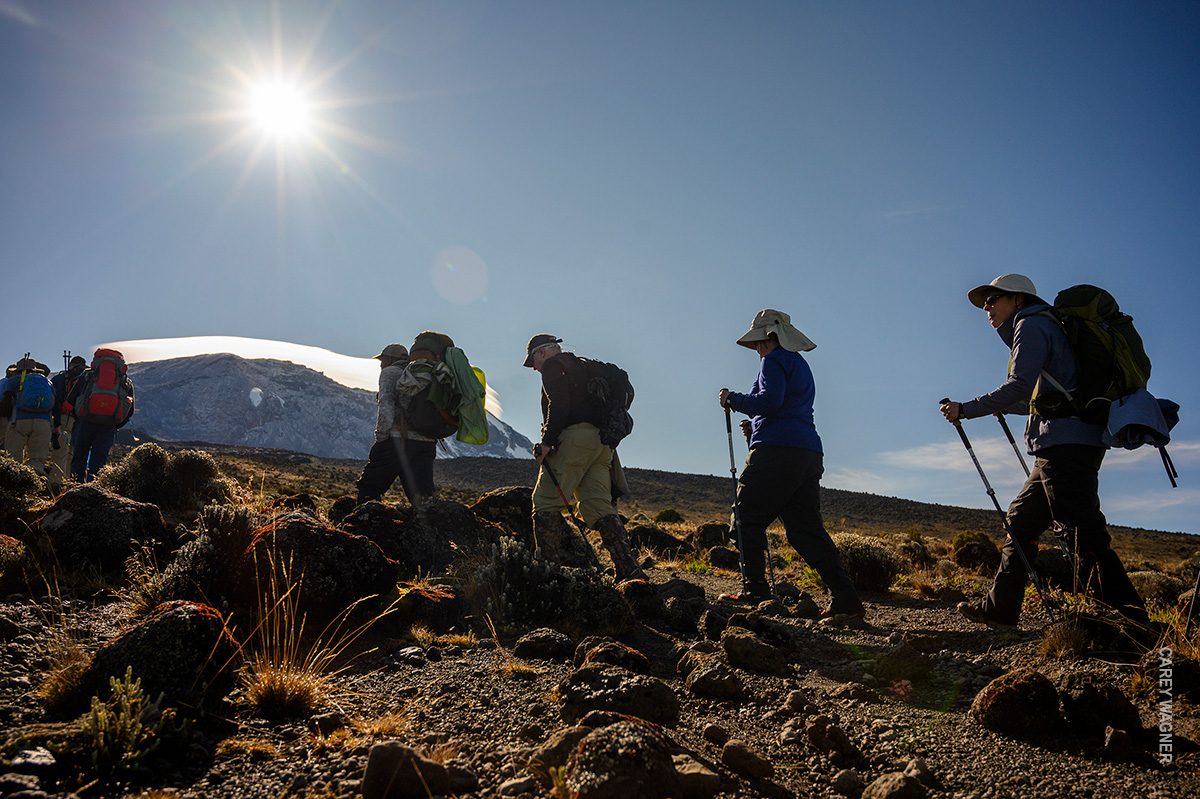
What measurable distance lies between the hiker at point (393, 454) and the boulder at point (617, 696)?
4489 mm

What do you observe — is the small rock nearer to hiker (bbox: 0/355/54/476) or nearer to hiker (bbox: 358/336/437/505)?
hiker (bbox: 358/336/437/505)

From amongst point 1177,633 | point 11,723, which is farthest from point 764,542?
point 11,723

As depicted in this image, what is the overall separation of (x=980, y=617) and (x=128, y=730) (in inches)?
191

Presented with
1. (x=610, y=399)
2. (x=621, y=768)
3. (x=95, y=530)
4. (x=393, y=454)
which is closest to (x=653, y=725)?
(x=621, y=768)

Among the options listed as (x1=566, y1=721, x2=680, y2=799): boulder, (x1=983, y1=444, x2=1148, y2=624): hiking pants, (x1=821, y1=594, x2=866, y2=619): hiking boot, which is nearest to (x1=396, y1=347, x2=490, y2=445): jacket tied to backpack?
(x1=821, y1=594, x2=866, y2=619): hiking boot

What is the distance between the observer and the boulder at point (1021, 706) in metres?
2.46

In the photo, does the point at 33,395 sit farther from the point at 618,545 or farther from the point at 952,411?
the point at 952,411

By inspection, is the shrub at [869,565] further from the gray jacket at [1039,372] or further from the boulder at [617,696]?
the boulder at [617,696]

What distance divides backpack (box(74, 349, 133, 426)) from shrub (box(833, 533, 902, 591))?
1038 centimetres

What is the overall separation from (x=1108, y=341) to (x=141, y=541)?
6.86 meters

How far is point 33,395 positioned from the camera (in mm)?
9766

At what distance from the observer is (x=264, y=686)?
2518 millimetres

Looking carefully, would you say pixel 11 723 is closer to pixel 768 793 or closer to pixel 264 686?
pixel 264 686

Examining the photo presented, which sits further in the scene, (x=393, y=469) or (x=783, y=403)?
(x=393, y=469)
